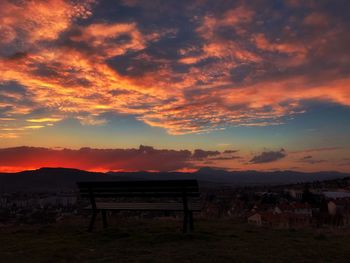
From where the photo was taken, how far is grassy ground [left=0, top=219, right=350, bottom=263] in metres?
6.78

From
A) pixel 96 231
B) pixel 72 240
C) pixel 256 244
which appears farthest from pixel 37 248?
pixel 256 244

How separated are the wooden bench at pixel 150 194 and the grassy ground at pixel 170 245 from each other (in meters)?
0.59

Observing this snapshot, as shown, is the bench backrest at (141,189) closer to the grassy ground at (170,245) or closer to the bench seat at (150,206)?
the bench seat at (150,206)

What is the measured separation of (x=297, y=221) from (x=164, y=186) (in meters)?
5.45

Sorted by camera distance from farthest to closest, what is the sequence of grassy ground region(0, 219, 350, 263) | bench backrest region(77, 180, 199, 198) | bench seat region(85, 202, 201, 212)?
1. bench seat region(85, 202, 201, 212)
2. bench backrest region(77, 180, 199, 198)
3. grassy ground region(0, 219, 350, 263)

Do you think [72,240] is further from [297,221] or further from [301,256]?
[297,221]

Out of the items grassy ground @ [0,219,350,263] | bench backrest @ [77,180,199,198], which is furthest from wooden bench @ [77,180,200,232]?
grassy ground @ [0,219,350,263]

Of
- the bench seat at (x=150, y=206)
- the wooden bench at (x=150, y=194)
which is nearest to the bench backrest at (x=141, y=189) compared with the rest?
the wooden bench at (x=150, y=194)

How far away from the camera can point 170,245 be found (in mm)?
7789

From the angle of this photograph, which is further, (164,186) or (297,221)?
(297,221)

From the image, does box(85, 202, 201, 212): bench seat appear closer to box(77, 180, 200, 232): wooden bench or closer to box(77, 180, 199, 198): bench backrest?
box(77, 180, 200, 232): wooden bench

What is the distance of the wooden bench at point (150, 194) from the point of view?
903 cm

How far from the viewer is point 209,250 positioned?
7172 millimetres

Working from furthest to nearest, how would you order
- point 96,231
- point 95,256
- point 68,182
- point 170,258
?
point 68,182
point 96,231
point 95,256
point 170,258
